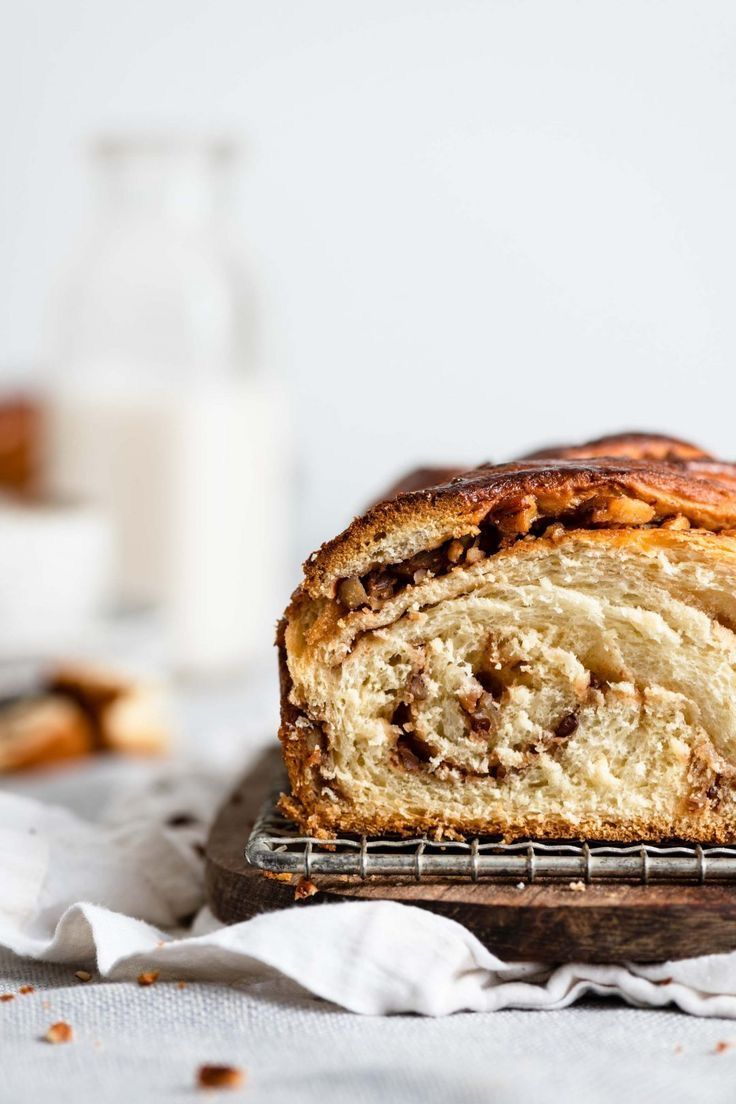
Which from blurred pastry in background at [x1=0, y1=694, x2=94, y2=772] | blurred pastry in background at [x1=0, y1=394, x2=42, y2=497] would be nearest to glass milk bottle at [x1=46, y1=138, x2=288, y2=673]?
blurred pastry in background at [x1=0, y1=394, x2=42, y2=497]

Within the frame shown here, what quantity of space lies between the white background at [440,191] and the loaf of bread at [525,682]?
5.05 m

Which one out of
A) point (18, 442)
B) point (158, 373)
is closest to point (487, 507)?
point (158, 373)

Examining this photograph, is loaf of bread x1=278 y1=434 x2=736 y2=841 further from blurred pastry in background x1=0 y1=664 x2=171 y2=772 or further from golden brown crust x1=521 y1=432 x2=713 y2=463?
blurred pastry in background x1=0 y1=664 x2=171 y2=772

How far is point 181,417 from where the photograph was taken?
609cm

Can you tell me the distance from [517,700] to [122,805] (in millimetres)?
1321

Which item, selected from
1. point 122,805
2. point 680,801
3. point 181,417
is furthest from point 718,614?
point 181,417

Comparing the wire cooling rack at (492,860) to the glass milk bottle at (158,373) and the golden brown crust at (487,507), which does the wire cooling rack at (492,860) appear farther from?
the glass milk bottle at (158,373)

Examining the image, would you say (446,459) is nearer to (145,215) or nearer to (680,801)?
(145,215)

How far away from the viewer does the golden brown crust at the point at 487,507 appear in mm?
2500

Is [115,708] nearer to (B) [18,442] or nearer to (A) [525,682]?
(A) [525,682]

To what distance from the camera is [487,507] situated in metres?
2.50

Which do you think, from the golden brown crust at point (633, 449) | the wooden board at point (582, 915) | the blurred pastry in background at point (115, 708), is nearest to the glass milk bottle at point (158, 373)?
the blurred pastry in background at point (115, 708)

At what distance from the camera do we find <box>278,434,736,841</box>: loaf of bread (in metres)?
2.56

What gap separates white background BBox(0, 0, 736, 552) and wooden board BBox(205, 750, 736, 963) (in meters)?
5.31
